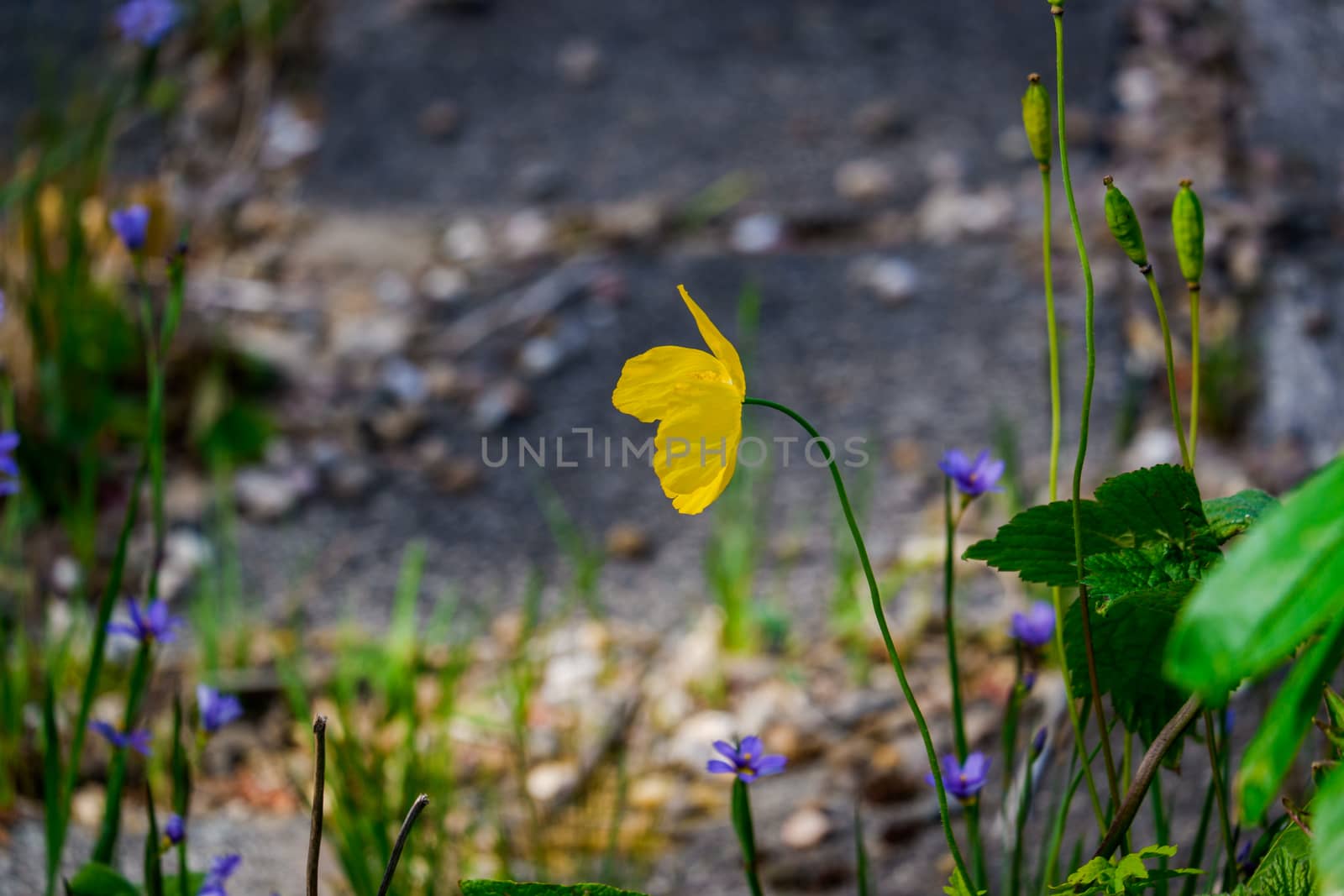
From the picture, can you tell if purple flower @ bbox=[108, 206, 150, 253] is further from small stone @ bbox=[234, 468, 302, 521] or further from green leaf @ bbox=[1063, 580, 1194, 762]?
small stone @ bbox=[234, 468, 302, 521]

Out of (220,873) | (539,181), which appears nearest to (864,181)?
(539,181)

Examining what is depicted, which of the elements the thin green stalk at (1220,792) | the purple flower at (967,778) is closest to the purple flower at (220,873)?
the purple flower at (967,778)

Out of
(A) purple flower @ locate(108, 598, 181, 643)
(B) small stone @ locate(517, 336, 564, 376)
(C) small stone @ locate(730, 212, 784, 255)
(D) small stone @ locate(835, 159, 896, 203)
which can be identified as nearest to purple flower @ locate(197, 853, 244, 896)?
(A) purple flower @ locate(108, 598, 181, 643)

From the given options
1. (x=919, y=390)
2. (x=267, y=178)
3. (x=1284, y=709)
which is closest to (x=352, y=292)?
(x=267, y=178)

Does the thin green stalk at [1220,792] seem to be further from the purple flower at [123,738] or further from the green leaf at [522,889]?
the purple flower at [123,738]

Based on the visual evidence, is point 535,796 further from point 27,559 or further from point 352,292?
point 352,292

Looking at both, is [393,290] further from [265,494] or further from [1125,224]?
[1125,224]
